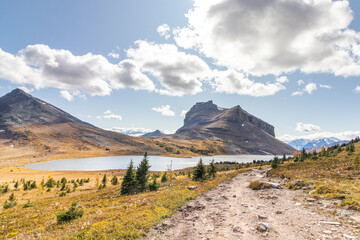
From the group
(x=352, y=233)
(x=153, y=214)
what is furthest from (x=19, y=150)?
(x=352, y=233)

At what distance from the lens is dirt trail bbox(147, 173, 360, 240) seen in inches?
326

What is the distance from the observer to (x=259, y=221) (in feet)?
33.1

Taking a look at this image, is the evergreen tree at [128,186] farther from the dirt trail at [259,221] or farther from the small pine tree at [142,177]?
the dirt trail at [259,221]

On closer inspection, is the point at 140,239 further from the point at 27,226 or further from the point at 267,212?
the point at 27,226

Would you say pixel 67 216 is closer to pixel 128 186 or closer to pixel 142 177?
pixel 128 186

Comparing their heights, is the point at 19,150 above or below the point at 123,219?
below

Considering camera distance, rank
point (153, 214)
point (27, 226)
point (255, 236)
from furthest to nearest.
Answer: point (27, 226) → point (153, 214) → point (255, 236)

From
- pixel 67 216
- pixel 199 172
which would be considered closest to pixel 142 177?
pixel 199 172

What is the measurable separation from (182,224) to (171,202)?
13.9 feet

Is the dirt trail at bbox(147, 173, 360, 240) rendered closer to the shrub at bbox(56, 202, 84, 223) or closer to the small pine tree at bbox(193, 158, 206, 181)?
the shrub at bbox(56, 202, 84, 223)

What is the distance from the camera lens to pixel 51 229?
1182 cm

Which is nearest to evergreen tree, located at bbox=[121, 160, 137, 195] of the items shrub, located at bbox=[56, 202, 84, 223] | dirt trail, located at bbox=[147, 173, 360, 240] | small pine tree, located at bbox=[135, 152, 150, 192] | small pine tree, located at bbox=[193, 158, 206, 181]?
small pine tree, located at bbox=[135, 152, 150, 192]

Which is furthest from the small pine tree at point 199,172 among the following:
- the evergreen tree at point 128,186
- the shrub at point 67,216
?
the shrub at point 67,216

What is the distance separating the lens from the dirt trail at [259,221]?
827cm
